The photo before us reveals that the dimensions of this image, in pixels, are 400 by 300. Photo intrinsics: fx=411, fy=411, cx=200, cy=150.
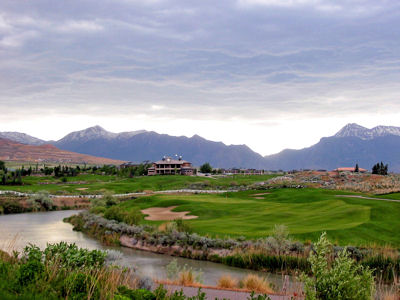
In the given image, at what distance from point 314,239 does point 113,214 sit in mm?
19527

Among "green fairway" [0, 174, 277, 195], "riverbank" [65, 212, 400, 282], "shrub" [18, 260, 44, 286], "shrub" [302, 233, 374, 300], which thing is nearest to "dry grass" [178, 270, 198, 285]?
"riverbank" [65, 212, 400, 282]

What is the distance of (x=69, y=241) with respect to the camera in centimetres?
Answer: 2984

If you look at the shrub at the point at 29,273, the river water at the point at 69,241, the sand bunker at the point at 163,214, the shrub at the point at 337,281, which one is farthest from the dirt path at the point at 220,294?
the sand bunker at the point at 163,214

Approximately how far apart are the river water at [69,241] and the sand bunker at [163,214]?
7231 millimetres

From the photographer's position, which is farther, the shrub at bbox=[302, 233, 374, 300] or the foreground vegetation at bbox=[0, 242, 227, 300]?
the foreground vegetation at bbox=[0, 242, 227, 300]

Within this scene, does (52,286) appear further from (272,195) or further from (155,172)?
(155,172)

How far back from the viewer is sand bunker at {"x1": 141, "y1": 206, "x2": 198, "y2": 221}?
1480 inches

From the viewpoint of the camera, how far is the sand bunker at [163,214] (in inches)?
1480

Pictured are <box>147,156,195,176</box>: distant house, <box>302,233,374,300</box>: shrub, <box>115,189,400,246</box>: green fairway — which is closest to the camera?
<box>302,233,374,300</box>: shrub

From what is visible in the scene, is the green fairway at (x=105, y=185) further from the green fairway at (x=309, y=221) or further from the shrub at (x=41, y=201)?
the green fairway at (x=309, y=221)

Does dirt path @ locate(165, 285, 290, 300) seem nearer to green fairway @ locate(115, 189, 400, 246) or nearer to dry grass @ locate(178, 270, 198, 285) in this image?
dry grass @ locate(178, 270, 198, 285)

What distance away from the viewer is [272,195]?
56.8 meters

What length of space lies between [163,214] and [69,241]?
12307mm

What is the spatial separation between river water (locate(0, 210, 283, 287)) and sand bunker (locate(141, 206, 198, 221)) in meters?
7.23
